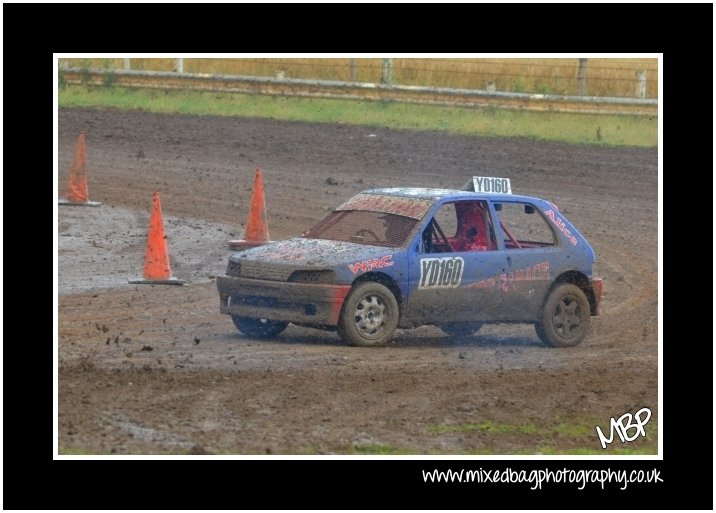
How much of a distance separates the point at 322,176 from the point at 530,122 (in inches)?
226

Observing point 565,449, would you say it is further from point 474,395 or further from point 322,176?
point 322,176

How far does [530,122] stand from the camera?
26.5 meters

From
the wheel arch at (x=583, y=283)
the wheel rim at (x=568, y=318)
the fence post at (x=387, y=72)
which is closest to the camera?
the wheel rim at (x=568, y=318)

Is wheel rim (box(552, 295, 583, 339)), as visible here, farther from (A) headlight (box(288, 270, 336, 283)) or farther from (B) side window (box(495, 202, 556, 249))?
(B) side window (box(495, 202, 556, 249))

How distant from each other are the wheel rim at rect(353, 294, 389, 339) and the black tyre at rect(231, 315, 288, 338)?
0.81 meters

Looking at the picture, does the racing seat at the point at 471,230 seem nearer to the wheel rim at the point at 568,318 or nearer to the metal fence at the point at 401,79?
the wheel rim at the point at 568,318

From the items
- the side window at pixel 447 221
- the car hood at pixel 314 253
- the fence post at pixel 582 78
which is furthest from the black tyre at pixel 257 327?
the fence post at pixel 582 78

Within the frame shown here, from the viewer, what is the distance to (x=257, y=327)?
12.6 m

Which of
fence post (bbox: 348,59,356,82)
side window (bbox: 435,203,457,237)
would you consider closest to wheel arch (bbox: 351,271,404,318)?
side window (bbox: 435,203,457,237)

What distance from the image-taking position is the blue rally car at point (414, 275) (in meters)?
12.0

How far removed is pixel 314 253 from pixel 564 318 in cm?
256

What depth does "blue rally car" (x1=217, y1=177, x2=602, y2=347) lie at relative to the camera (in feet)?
39.2

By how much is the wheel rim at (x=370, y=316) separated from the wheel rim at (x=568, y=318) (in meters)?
1.87

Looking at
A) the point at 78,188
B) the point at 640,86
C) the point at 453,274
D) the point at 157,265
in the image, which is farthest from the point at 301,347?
the point at 640,86
